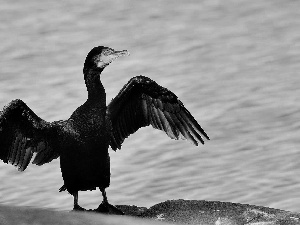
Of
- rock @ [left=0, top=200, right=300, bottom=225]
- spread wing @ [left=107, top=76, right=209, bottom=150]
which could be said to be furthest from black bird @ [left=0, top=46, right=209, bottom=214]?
rock @ [left=0, top=200, right=300, bottom=225]

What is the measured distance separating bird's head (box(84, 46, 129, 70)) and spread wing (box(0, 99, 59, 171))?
44cm

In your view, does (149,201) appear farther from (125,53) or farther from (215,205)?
(125,53)

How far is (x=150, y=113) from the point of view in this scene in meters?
6.21

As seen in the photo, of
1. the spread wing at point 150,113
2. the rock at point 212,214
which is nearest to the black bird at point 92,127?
the spread wing at point 150,113

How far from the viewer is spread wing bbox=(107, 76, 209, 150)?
6.06m

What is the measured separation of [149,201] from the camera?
26.9 ft

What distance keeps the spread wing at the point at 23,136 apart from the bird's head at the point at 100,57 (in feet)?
1.43

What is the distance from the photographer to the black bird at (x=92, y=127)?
5586 millimetres

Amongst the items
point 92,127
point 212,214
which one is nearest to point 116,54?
point 92,127

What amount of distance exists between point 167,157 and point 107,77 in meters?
1.83

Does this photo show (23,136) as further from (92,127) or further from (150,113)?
(150,113)

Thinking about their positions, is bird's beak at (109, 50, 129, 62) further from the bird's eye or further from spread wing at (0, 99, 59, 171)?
spread wing at (0, 99, 59, 171)

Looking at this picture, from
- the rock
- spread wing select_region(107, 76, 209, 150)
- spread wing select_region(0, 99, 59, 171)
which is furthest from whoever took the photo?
spread wing select_region(107, 76, 209, 150)

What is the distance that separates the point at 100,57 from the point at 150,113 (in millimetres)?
755
